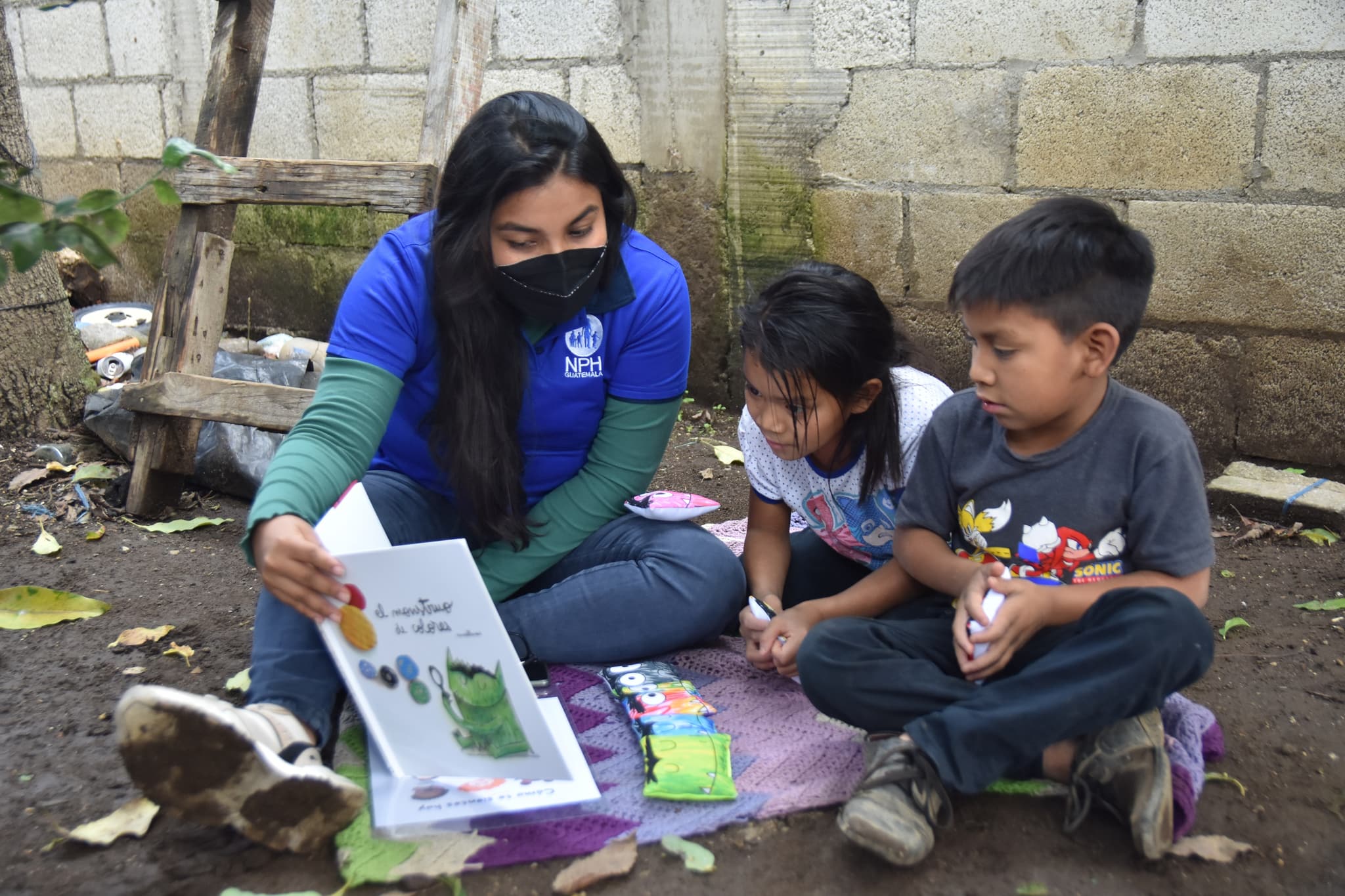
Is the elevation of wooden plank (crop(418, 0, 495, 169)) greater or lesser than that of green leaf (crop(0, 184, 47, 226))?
greater

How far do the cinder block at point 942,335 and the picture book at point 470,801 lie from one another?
→ 7.37 ft

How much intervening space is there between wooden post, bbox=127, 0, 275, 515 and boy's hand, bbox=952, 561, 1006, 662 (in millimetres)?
2306

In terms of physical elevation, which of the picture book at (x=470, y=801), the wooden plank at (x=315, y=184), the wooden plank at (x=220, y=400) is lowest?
the picture book at (x=470, y=801)

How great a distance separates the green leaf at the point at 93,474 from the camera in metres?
3.29

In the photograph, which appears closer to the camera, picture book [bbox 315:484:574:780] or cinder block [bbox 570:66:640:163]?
picture book [bbox 315:484:574:780]

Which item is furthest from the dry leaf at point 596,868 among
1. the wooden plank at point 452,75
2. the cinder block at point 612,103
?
the cinder block at point 612,103

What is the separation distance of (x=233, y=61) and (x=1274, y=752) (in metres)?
3.14

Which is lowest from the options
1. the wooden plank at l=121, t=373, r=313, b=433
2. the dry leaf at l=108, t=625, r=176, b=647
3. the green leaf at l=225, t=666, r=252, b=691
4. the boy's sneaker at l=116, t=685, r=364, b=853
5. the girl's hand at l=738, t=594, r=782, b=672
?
the dry leaf at l=108, t=625, r=176, b=647

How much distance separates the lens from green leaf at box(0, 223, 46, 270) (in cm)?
107

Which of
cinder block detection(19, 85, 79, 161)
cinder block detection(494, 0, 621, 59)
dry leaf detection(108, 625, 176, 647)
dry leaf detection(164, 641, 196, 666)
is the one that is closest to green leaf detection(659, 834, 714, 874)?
dry leaf detection(164, 641, 196, 666)

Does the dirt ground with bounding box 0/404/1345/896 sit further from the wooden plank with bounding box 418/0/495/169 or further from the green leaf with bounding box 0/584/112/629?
the wooden plank with bounding box 418/0/495/169

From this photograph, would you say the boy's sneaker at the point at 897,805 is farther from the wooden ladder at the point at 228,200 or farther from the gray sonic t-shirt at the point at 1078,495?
the wooden ladder at the point at 228,200

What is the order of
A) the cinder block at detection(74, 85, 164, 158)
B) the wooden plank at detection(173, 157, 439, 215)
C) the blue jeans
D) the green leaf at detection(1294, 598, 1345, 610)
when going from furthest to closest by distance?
the cinder block at detection(74, 85, 164, 158) → the wooden plank at detection(173, 157, 439, 215) → the green leaf at detection(1294, 598, 1345, 610) → the blue jeans

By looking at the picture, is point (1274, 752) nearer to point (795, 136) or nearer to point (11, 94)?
point (795, 136)
